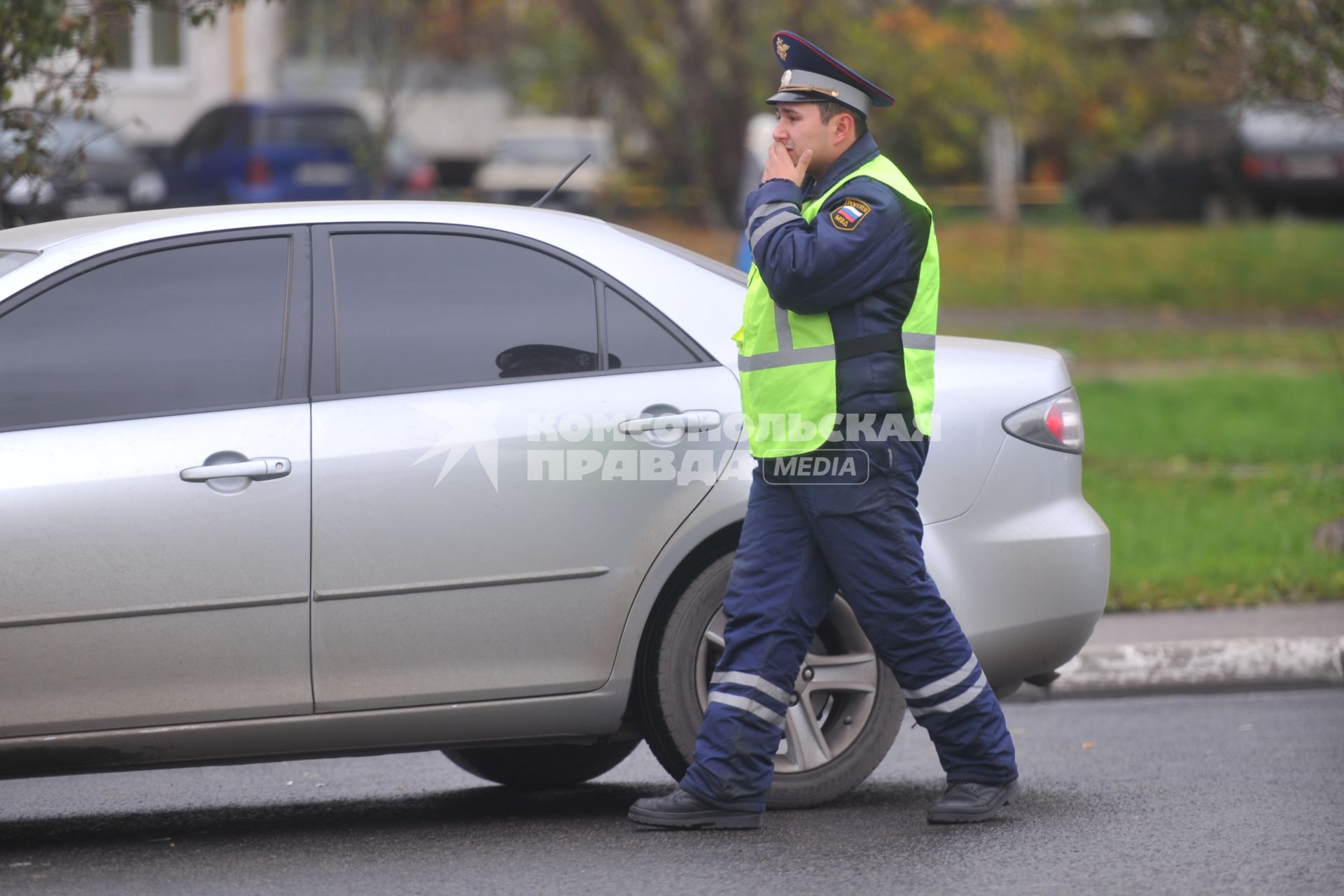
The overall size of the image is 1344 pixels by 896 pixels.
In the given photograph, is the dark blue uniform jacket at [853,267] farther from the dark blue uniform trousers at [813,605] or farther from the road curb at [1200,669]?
the road curb at [1200,669]

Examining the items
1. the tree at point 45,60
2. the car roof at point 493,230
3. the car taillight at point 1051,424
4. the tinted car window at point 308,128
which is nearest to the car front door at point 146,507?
the car roof at point 493,230

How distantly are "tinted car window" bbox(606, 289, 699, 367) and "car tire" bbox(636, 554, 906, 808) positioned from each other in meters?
0.53

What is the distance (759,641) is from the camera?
4.38 m

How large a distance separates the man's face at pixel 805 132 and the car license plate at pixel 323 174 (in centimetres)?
1617

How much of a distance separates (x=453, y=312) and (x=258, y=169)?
15801 millimetres

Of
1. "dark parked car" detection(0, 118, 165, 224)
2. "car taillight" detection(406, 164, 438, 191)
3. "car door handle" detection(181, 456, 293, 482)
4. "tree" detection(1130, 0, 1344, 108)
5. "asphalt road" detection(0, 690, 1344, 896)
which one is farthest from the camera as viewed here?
"car taillight" detection(406, 164, 438, 191)

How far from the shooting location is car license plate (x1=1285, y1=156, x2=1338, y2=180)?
23.0 m

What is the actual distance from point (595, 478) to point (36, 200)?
3.90m

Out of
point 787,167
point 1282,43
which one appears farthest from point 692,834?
point 1282,43

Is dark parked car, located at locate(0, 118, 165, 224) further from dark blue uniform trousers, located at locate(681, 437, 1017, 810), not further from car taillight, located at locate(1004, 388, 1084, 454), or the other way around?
car taillight, located at locate(1004, 388, 1084, 454)

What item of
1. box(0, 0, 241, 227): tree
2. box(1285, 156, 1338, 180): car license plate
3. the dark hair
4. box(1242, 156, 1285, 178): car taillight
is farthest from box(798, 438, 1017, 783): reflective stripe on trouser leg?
box(1285, 156, 1338, 180): car license plate

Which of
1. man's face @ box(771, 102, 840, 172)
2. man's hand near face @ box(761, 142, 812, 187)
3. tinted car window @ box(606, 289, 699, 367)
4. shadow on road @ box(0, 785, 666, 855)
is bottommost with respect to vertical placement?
shadow on road @ box(0, 785, 666, 855)

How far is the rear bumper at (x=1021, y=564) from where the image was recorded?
463cm

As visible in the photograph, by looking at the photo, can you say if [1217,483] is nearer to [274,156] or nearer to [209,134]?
[274,156]
